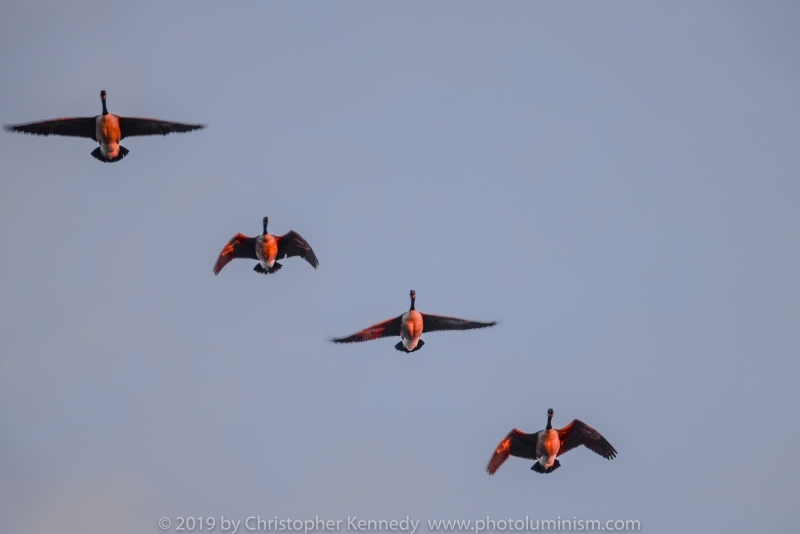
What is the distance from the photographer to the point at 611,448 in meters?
32.8

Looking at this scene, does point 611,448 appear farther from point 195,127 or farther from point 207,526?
point 195,127

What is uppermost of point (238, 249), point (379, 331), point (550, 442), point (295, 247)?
point (295, 247)

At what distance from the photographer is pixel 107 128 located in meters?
33.4

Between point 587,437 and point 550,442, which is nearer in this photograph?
point 550,442

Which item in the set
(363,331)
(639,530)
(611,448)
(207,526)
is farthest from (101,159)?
(639,530)

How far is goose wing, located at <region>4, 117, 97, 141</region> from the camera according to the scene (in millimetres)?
33219

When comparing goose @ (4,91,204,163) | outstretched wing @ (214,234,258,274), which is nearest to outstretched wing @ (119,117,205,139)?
goose @ (4,91,204,163)

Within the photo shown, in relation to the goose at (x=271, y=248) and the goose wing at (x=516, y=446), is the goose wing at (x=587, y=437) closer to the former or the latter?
the goose wing at (x=516, y=446)

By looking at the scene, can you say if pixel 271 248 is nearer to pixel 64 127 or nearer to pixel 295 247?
pixel 295 247

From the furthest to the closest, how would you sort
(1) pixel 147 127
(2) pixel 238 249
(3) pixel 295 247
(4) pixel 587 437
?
(2) pixel 238 249 → (3) pixel 295 247 → (1) pixel 147 127 → (4) pixel 587 437

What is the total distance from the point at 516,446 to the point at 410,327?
4.20 m

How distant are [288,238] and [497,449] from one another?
322 inches

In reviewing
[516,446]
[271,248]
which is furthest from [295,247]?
[516,446]

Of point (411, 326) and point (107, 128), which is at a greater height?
point (107, 128)
